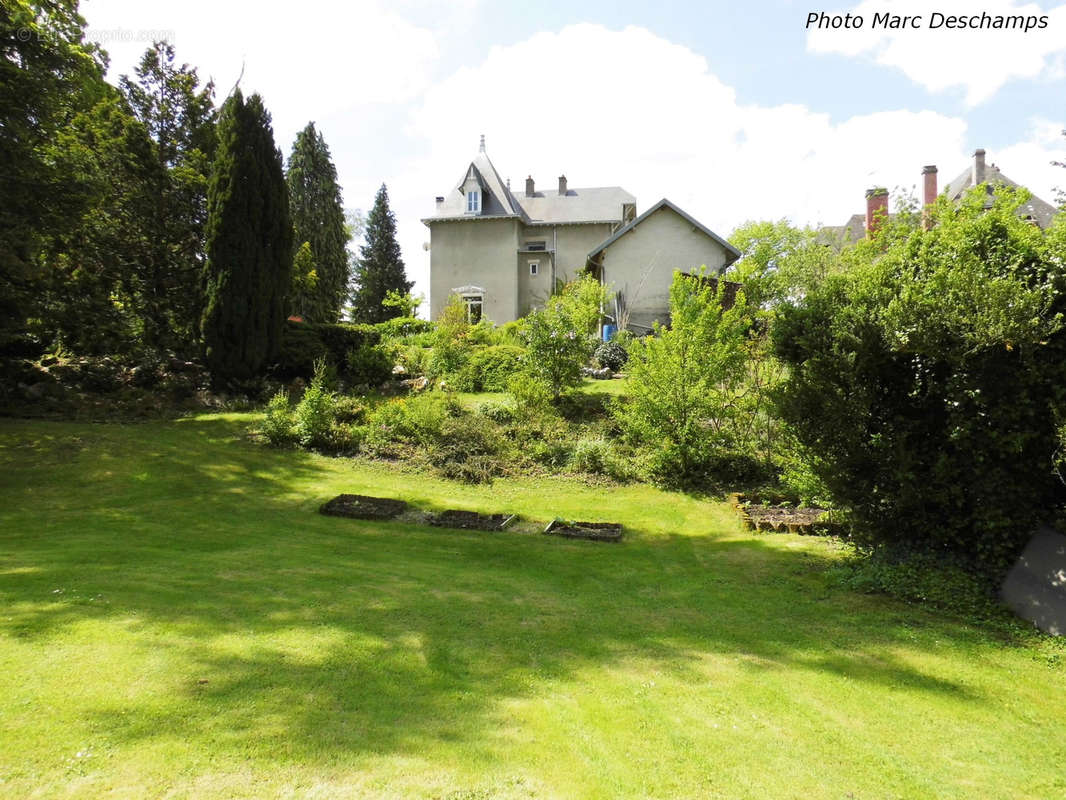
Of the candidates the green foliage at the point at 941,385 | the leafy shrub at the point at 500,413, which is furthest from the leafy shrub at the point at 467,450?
the green foliage at the point at 941,385

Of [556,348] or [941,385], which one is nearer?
[941,385]

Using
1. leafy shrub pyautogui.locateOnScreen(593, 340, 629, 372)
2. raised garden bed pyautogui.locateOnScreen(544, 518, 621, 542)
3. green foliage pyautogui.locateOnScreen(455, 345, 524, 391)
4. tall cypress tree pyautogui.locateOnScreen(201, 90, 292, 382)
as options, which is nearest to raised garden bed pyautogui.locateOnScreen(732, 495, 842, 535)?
raised garden bed pyautogui.locateOnScreen(544, 518, 621, 542)

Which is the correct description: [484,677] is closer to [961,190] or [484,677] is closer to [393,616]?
[393,616]

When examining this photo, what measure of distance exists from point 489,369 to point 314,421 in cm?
607

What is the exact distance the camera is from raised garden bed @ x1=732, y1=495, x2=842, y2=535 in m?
8.33

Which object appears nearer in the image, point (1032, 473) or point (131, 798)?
→ point (131, 798)

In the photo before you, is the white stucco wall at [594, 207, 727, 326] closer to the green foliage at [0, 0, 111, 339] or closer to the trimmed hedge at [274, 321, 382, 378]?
the trimmed hedge at [274, 321, 382, 378]

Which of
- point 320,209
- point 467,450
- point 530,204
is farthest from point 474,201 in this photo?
point 467,450

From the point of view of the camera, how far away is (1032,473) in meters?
5.61

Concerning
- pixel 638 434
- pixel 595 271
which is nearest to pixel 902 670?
pixel 638 434

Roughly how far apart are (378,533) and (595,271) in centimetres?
A: 2280

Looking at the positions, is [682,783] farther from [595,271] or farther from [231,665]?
[595,271]

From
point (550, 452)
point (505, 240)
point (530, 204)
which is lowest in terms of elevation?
point (550, 452)

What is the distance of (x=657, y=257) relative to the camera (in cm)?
2525
